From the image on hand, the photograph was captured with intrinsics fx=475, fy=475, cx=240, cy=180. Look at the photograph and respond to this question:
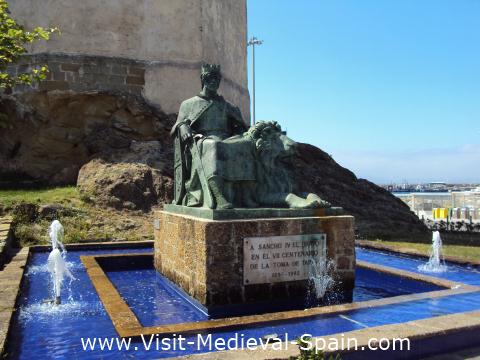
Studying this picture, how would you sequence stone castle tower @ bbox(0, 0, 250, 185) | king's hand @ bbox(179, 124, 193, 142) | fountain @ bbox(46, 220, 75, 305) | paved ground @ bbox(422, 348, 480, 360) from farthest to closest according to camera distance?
stone castle tower @ bbox(0, 0, 250, 185)
king's hand @ bbox(179, 124, 193, 142)
fountain @ bbox(46, 220, 75, 305)
paved ground @ bbox(422, 348, 480, 360)

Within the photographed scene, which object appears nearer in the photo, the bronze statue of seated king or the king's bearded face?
the bronze statue of seated king

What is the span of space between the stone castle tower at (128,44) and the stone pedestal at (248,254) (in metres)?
9.62

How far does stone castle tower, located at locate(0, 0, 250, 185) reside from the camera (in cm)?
1363

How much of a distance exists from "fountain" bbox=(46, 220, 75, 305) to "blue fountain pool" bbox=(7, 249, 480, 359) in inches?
5.3

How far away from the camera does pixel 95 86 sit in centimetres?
1385

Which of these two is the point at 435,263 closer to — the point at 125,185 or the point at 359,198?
the point at 125,185

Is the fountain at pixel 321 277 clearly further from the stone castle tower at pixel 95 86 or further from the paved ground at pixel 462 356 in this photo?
the stone castle tower at pixel 95 86

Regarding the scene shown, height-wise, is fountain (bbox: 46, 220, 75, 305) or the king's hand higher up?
the king's hand

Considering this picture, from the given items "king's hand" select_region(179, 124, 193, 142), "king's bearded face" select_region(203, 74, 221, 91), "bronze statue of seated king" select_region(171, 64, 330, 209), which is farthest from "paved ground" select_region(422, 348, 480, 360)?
"king's bearded face" select_region(203, 74, 221, 91)

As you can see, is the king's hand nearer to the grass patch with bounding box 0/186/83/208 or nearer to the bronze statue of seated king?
the bronze statue of seated king

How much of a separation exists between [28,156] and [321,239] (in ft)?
36.5

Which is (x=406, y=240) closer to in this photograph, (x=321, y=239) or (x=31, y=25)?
(x=321, y=239)

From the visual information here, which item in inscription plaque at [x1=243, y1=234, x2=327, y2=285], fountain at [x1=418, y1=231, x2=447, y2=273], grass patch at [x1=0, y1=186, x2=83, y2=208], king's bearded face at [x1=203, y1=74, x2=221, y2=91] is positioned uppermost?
king's bearded face at [x1=203, y1=74, x2=221, y2=91]

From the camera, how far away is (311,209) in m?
5.16
